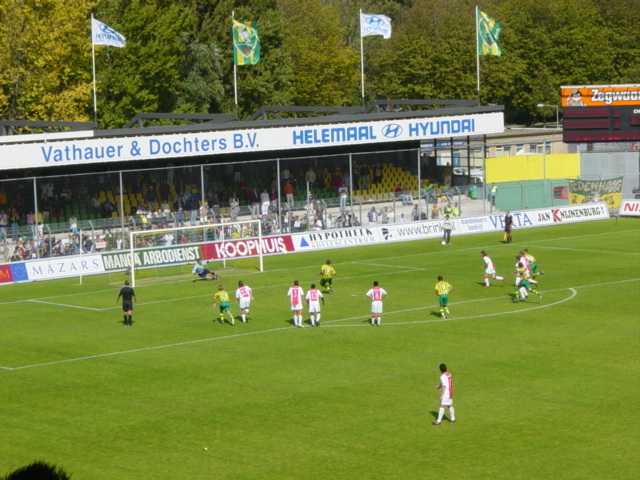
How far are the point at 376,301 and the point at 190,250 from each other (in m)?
17.0

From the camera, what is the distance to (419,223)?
61062 mm

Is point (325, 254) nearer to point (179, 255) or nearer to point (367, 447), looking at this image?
point (179, 255)

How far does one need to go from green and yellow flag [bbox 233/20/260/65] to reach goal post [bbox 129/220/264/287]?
1616 centimetres

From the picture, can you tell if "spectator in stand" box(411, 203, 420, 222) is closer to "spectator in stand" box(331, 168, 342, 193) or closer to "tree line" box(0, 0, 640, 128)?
"spectator in stand" box(331, 168, 342, 193)

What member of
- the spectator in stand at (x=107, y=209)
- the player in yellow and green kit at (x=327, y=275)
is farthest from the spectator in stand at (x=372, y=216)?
the player in yellow and green kit at (x=327, y=275)

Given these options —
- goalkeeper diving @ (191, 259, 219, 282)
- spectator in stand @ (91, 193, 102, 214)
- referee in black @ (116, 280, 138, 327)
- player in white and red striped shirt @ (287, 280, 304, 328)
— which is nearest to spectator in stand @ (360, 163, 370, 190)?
spectator in stand @ (91, 193, 102, 214)

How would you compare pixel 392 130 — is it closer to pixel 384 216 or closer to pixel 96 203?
pixel 384 216

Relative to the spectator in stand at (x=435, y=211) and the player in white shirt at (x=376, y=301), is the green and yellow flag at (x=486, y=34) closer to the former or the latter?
the spectator in stand at (x=435, y=211)

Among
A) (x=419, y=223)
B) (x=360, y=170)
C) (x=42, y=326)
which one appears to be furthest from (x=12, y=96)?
(x=42, y=326)

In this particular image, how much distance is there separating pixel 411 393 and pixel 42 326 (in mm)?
17047

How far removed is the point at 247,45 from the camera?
64.4m

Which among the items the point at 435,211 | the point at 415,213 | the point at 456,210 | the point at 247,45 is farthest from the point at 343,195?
the point at 247,45

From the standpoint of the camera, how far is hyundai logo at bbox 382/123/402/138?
64.1 meters

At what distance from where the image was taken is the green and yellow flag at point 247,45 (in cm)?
6376
